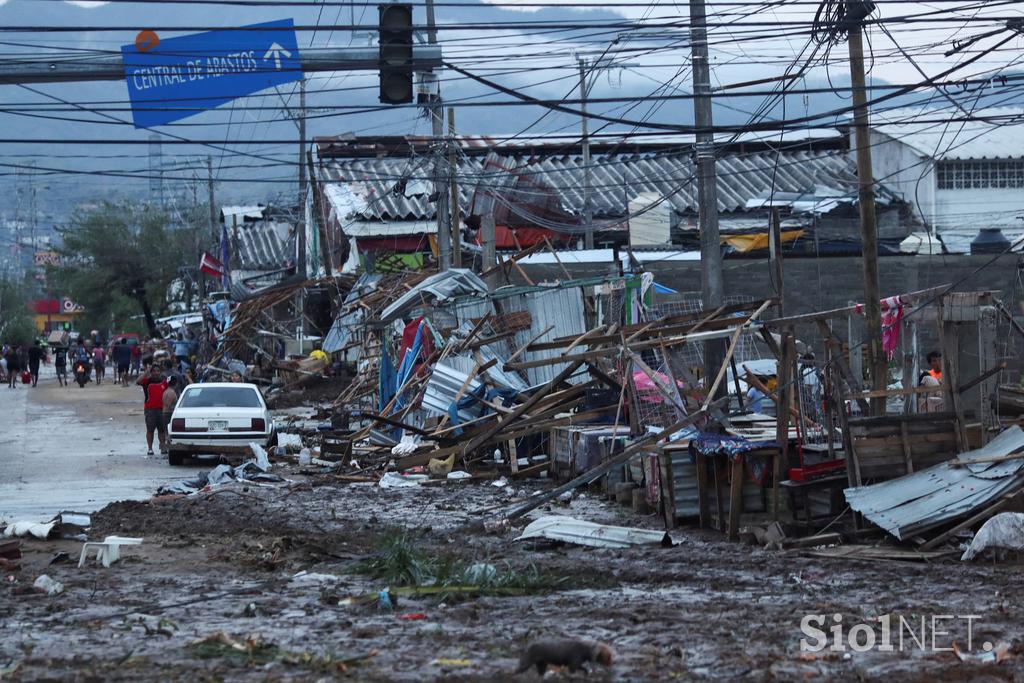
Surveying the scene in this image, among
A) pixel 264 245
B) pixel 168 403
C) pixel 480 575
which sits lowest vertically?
pixel 480 575

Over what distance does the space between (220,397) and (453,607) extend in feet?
49.6

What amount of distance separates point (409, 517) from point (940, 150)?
103 feet

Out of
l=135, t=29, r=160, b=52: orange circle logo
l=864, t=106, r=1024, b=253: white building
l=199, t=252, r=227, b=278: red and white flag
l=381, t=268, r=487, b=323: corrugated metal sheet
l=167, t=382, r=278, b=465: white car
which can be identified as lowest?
l=167, t=382, r=278, b=465: white car

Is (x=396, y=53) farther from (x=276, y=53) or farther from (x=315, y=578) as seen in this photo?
(x=315, y=578)

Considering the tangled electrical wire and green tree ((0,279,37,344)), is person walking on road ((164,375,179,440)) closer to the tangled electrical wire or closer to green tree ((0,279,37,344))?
the tangled electrical wire

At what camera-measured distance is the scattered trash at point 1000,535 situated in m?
10.8

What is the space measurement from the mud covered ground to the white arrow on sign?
17.7 ft

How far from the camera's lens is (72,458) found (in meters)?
23.4

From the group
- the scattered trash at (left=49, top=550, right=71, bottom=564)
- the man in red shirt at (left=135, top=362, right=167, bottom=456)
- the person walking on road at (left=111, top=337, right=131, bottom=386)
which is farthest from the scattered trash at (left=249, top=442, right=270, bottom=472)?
the person walking on road at (left=111, top=337, right=131, bottom=386)

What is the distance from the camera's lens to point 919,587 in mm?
10055

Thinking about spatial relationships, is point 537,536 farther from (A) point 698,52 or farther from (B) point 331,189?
(B) point 331,189

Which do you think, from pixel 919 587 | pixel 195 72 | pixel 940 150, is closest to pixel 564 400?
pixel 195 72

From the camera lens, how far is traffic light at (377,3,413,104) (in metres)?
13.0

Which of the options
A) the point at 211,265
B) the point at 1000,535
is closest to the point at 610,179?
the point at 211,265
